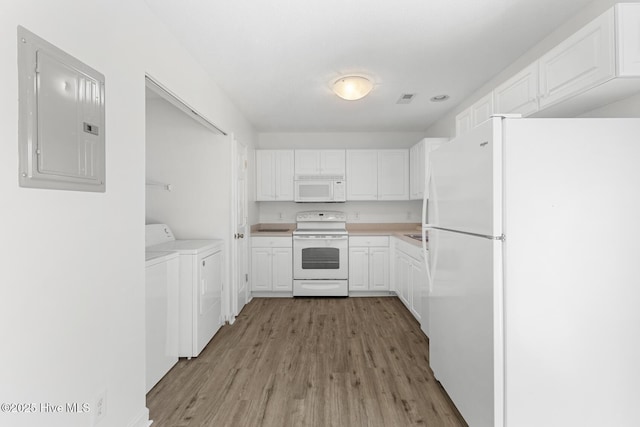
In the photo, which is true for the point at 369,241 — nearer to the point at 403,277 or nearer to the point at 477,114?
the point at 403,277

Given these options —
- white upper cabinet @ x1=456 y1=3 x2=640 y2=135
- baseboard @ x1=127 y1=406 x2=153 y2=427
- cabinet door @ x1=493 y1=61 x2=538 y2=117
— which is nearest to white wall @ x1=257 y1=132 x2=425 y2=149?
cabinet door @ x1=493 y1=61 x2=538 y2=117

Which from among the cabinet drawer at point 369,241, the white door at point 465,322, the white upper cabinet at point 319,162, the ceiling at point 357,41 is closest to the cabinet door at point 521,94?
the ceiling at point 357,41

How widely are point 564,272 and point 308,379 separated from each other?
1.76 m

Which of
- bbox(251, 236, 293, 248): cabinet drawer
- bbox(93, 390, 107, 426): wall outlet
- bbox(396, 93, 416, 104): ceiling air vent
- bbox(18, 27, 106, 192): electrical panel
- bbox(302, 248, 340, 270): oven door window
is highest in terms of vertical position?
bbox(396, 93, 416, 104): ceiling air vent

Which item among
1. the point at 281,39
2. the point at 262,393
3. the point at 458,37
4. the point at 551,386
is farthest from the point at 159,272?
the point at 458,37

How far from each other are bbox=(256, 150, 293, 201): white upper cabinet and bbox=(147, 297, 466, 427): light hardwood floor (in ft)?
6.47

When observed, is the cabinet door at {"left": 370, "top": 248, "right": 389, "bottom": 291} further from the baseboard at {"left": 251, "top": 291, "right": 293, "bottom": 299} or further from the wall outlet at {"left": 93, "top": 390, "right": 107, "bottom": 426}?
the wall outlet at {"left": 93, "top": 390, "right": 107, "bottom": 426}

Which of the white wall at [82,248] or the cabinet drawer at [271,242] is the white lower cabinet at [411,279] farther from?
the white wall at [82,248]

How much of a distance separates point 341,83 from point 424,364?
8.24 feet

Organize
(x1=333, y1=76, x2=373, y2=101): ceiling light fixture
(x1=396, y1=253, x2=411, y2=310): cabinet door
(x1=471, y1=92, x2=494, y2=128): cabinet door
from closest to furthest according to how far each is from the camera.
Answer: (x1=471, y1=92, x2=494, y2=128): cabinet door, (x1=333, y1=76, x2=373, y2=101): ceiling light fixture, (x1=396, y1=253, x2=411, y2=310): cabinet door

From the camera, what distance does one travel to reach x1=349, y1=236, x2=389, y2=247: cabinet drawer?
4453 mm

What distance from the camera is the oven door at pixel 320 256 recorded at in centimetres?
441

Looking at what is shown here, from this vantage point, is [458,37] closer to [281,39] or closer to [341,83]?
[341,83]

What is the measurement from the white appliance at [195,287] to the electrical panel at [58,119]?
1.33m
